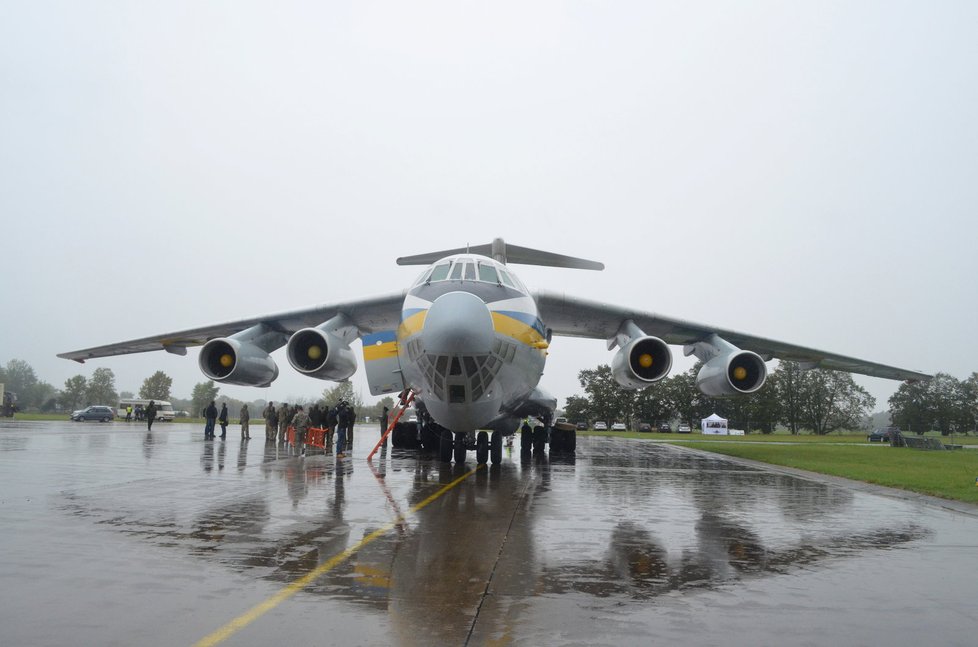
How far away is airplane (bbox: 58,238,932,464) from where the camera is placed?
33.3 ft

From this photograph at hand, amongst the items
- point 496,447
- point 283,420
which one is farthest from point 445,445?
point 283,420

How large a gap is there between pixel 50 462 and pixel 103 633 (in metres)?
11.2

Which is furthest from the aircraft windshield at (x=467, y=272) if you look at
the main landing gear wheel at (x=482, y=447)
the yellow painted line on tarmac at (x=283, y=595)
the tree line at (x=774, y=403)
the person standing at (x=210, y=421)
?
the tree line at (x=774, y=403)

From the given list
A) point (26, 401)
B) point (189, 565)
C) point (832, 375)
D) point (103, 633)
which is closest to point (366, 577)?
Answer: point (189, 565)

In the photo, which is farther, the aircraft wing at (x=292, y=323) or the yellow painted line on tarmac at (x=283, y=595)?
the aircraft wing at (x=292, y=323)

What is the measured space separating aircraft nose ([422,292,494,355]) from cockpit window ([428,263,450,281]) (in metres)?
1.29

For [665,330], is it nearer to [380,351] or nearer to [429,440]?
[380,351]

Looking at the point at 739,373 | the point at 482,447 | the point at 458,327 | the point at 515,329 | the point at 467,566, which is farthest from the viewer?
the point at 482,447

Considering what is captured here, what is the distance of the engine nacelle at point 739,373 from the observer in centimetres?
1380

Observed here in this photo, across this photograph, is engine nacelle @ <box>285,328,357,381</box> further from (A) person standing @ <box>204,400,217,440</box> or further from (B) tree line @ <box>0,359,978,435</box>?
(B) tree line @ <box>0,359,978,435</box>

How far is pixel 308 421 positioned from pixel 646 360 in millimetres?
12775

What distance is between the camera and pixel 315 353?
512 inches

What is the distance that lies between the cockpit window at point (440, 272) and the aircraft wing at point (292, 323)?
2570 millimetres

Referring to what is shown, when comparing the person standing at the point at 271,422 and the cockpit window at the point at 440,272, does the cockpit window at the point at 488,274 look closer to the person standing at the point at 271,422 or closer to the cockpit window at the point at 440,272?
the cockpit window at the point at 440,272
